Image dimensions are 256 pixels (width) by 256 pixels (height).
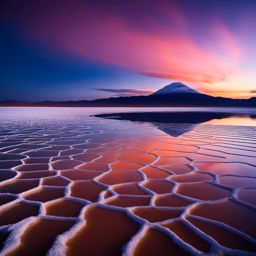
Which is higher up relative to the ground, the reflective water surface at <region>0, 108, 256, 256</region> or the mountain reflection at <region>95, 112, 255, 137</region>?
the reflective water surface at <region>0, 108, 256, 256</region>

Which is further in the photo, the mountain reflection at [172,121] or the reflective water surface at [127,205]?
the mountain reflection at [172,121]

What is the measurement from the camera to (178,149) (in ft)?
19.1

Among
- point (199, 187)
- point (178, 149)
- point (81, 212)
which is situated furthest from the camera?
point (178, 149)

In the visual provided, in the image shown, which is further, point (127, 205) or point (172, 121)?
point (172, 121)

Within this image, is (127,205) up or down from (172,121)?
up

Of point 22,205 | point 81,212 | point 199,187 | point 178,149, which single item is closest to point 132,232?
point 81,212

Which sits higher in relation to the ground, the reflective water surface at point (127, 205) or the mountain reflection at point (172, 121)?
the reflective water surface at point (127, 205)

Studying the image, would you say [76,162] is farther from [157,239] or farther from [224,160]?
[157,239]

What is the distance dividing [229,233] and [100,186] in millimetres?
1531

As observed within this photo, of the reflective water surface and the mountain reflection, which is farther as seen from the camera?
the mountain reflection

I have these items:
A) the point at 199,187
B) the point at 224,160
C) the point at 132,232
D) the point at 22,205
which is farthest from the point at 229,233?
the point at 224,160

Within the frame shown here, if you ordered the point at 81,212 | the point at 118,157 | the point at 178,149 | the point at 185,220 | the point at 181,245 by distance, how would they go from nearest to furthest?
the point at 181,245
the point at 185,220
the point at 81,212
the point at 118,157
the point at 178,149

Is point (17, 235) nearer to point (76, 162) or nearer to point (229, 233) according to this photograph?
point (229, 233)

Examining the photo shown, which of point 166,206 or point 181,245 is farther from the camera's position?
point 166,206
